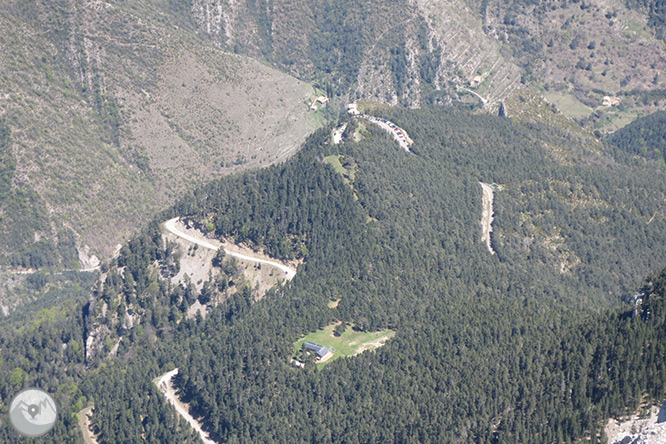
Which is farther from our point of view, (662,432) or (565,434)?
(565,434)

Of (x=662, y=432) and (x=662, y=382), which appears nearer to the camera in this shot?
(x=662, y=432)

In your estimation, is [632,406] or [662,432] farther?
[632,406]
